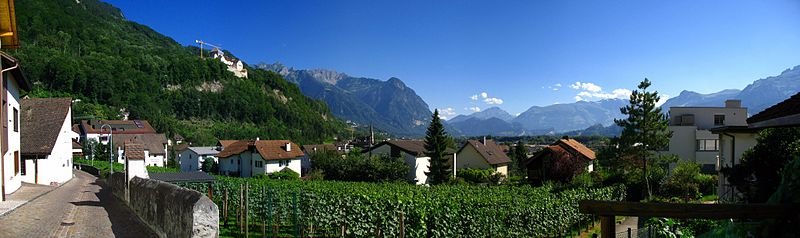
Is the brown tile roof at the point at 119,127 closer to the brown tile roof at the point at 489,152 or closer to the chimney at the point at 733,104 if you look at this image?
the brown tile roof at the point at 489,152

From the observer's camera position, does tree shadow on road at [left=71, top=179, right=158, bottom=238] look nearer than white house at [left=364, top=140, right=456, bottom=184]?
Yes

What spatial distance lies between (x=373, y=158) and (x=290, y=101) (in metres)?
131

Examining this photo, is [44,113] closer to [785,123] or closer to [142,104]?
[785,123]

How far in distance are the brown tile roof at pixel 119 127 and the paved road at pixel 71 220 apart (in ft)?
301

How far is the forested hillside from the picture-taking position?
12175cm

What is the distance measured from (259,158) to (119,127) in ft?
177

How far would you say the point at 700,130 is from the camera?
4856 centimetres

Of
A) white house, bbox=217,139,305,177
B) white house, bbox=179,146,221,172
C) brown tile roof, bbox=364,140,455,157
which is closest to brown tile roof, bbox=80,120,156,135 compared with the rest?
white house, bbox=179,146,221,172

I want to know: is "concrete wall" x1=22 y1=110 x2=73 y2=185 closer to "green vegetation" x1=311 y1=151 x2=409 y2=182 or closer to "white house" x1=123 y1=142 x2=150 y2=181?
"white house" x1=123 y1=142 x2=150 y2=181

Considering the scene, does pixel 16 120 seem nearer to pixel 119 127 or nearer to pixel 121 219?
pixel 121 219

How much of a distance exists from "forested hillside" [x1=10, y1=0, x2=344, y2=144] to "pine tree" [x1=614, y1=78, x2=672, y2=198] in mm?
103509

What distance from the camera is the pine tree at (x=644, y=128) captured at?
112 feet

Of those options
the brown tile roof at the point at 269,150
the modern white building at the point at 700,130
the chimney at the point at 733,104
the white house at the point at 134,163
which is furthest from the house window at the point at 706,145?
the brown tile roof at the point at 269,150

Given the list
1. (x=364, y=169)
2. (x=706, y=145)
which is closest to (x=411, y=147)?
(x=364, y=169)
